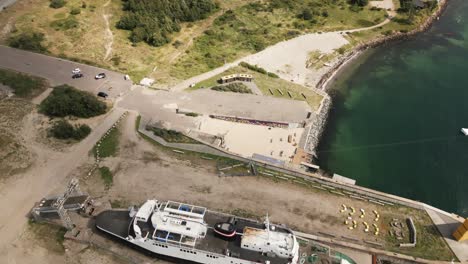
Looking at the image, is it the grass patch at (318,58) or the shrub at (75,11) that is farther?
the shrub at (75,11)

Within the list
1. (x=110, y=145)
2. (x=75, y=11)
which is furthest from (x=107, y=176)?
(x=75, y=11)

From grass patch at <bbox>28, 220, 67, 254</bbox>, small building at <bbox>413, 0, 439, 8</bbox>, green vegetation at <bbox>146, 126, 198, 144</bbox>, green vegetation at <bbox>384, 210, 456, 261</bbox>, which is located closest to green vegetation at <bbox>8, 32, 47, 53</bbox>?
green vegetation at <bbox>146, 126, 198, 144</bbox>

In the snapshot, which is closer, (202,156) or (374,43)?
(202,156)

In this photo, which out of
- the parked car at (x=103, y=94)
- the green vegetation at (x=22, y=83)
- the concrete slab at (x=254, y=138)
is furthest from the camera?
the parked car at (x=103, y=94)

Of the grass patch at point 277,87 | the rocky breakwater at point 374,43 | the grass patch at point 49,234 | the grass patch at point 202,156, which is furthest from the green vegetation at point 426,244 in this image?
the grass patch at point 49,234

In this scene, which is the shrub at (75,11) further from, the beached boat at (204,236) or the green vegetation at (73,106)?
the beached boat at (204,236)

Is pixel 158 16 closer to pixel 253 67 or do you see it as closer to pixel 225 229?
pixel 253 67

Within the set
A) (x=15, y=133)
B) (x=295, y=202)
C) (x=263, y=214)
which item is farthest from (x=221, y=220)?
(x=15, y=133)
